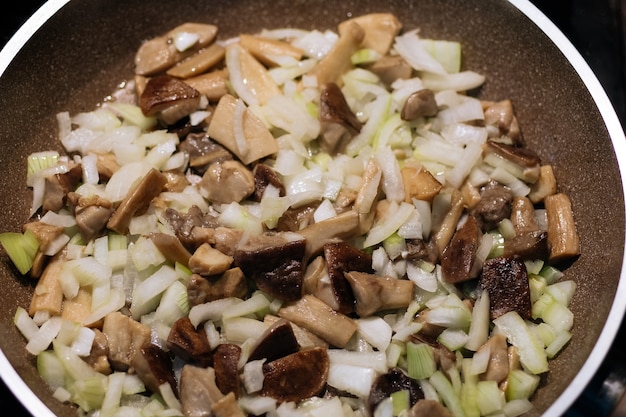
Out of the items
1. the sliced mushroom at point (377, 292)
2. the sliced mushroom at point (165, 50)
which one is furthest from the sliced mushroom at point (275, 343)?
the sliced mushroom at point (165, 50)

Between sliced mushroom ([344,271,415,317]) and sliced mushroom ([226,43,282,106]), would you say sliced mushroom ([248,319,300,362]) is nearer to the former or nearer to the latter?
sliced mushroom ([344,271,415,317])

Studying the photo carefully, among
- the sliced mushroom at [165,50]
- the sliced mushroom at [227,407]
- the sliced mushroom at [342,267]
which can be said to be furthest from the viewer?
the sliced mushroom at [165,50]

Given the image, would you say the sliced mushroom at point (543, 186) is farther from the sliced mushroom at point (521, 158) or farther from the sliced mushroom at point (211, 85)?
the sliced mushroom at point (211, 85)

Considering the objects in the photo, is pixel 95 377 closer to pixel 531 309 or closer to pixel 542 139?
pixel 531 309

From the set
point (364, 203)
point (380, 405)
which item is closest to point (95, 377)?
point (380, 405)

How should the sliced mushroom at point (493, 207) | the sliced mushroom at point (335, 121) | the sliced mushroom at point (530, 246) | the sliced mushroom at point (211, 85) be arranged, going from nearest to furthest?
the sliced mushroom at point (530, 246) → the sliced mushroom at point (493, 207) → the sliced mushroom at point (335, 121) → the sliced mushroom at point (211, 85)

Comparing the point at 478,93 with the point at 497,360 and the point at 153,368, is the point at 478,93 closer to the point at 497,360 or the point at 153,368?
the point at 497,360

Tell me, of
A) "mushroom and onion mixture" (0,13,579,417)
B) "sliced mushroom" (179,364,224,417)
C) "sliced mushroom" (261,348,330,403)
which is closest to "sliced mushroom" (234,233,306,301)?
"mushroom and onion mixture" (0,13,579,417)
